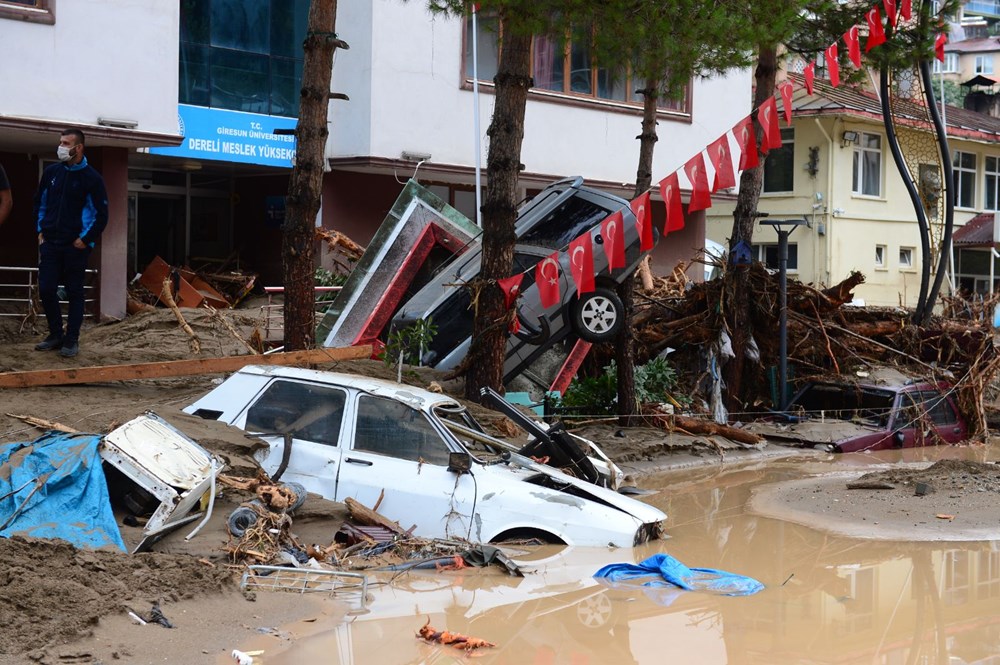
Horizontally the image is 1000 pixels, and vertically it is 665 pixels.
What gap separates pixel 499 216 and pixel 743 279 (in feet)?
19.6

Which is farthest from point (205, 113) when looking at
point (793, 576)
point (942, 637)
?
point (942, 637)

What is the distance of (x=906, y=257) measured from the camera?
3653 centimetres

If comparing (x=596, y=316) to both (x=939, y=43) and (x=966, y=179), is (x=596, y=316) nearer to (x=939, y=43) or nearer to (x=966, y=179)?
(x=939, y=43)

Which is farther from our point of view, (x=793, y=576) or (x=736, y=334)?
(x=736, y=334)

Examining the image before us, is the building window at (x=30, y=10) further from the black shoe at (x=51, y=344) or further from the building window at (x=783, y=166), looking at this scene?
the building window at (x=783, y=166)

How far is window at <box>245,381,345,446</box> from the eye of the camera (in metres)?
8.91

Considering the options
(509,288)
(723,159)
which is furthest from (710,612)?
(723,159)

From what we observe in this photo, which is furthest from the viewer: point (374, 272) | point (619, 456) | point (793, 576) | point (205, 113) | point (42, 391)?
point (205, 113)

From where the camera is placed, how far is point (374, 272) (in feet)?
50.3

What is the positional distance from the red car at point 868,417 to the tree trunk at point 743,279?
34.1 inches

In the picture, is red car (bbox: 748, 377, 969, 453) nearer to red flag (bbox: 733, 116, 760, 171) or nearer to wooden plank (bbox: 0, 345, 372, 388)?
red flag (bbox: 733, 116, 760, 171)

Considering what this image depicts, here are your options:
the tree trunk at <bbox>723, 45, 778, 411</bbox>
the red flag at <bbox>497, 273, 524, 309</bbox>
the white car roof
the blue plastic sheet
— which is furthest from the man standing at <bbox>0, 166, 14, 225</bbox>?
the tree trunk at <bbox>723, 45, 778, 411</bbox>

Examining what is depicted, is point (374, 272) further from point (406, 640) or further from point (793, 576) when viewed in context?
point (406, 640)

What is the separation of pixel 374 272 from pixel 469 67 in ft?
26.3
